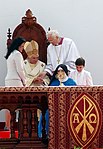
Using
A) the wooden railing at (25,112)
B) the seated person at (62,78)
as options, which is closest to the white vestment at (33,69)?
the seated person at (62,78)

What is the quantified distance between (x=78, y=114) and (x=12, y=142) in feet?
2.70

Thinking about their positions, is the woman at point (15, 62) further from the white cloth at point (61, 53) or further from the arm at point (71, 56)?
the white cloth at point (61, 53)

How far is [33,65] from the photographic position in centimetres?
1048

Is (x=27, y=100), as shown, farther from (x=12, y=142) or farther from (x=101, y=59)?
(x=101, y=59)

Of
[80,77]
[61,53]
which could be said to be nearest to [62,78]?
[80,77]

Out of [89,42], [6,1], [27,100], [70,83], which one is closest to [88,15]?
[89,42]

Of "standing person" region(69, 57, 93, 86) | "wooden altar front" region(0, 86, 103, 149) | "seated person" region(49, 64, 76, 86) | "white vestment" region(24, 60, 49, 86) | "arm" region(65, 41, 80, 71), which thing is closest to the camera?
"wooden altar front" region(0, 86, 103, 149)

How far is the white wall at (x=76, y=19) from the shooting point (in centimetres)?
1211

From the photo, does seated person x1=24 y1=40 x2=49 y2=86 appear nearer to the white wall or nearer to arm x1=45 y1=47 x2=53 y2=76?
arm x1=45 y1=47 x2=53 y2=76

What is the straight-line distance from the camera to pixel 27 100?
648 cm

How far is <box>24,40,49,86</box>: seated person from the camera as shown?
1023 cm

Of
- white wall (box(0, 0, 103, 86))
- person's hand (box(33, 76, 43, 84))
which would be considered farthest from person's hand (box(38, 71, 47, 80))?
white wall (box(0, 0, 103, 86))

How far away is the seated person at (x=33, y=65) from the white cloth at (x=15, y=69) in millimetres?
2098

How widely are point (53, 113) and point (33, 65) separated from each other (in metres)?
4.26
